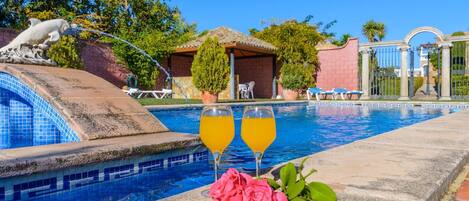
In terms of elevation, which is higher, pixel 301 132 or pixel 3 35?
pixel 3 35

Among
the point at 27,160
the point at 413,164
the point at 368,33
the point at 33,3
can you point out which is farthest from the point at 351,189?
the point at 368,33

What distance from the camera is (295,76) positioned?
693 inches

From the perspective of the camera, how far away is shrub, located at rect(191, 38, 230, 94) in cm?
1289

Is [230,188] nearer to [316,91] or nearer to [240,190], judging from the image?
[240,190]

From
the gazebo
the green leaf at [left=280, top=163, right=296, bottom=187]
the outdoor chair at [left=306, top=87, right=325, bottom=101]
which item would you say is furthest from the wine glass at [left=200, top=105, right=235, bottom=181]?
the outdoor chair at [left=306, top=87, right=325, bottom=101]

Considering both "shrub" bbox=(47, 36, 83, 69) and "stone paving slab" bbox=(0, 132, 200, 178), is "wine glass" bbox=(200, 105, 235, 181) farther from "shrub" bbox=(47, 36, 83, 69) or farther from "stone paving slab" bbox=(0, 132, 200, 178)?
"shrub" bbox=(47, 36, 83, 69)

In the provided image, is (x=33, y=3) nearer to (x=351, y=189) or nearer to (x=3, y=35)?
(x=3, y=35)

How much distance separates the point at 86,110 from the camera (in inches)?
146

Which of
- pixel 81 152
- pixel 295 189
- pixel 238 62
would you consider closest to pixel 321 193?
pixel 295 189

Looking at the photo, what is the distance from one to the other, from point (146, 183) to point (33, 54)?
11.8 feet

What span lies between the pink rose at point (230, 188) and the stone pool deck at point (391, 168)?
0.49 meters

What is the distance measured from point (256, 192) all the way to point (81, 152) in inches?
80.9

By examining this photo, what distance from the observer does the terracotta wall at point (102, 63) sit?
49.2ft

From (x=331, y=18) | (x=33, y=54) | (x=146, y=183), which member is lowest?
(x=146, y=183)
